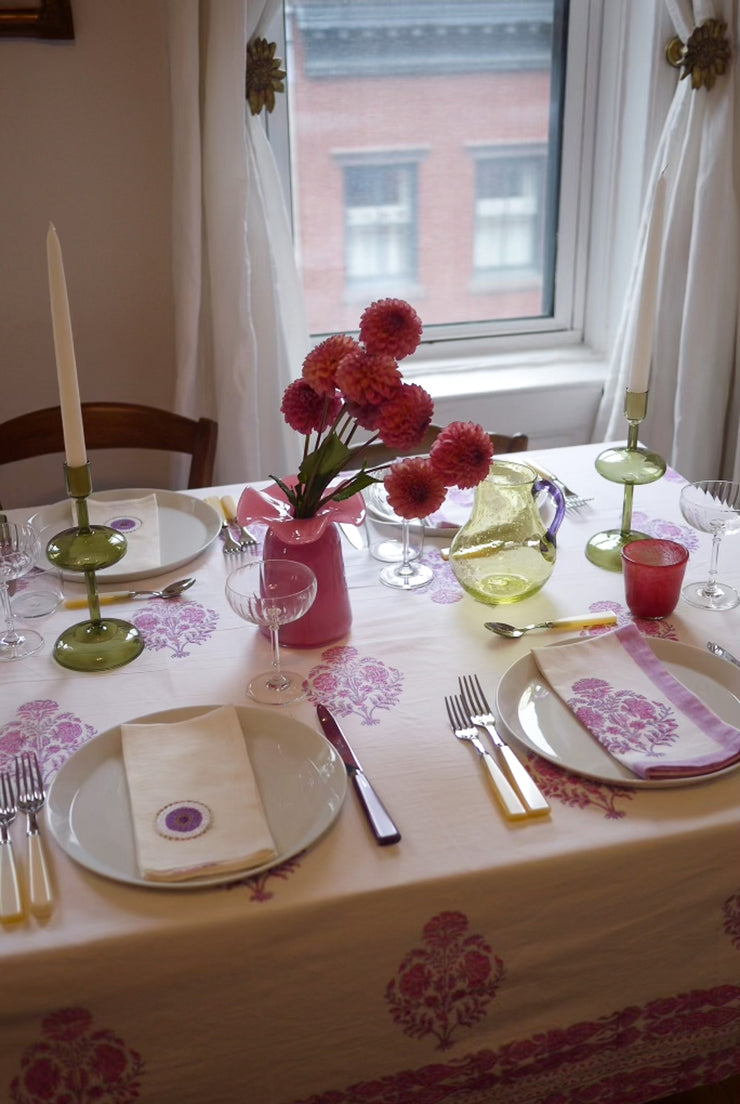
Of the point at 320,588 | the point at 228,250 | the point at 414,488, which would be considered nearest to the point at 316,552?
the point at 320,588

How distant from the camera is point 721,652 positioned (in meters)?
1.19

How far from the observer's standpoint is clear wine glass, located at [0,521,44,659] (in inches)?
49.3

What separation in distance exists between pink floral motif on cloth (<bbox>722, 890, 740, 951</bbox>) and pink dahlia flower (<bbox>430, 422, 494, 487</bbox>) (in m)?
0.47

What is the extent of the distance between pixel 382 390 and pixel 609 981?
60 cm

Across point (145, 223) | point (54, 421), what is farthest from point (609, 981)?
point (145, 223)

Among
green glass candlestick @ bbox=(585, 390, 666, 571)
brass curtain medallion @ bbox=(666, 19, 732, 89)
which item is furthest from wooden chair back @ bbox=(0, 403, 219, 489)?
brass curtain medallion @ bbox=(666, 19, 732, 89)

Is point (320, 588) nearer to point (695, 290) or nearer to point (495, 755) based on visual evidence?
point (495, 755)

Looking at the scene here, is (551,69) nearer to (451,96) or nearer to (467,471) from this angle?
(451,96)

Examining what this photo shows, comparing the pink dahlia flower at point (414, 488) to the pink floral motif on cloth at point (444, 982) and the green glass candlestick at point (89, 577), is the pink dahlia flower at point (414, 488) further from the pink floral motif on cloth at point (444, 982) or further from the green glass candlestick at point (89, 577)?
the pink floral motif on cloth at point (444, 982)

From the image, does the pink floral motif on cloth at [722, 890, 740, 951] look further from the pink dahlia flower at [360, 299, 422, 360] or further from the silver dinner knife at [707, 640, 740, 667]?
the pink dahlia flower at [360, 299, 422, 360]

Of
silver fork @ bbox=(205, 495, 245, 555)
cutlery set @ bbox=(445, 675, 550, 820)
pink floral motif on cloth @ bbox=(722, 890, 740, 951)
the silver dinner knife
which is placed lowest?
pink floral motif on cloth @ bbox=(722, 890, 740, 951)

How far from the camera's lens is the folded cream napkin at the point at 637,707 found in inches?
39.7

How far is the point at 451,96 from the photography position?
98.3 inches

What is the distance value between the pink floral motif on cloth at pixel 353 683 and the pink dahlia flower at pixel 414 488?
0.18 meters
